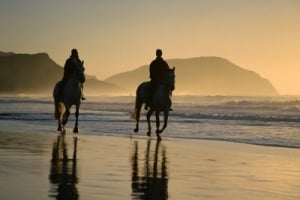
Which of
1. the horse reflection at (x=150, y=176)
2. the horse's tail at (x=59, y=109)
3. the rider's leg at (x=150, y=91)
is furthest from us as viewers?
the horse's tail at (x=59, y=109)

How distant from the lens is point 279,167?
39.2 feet

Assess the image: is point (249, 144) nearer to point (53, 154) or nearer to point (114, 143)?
point (114, 143)

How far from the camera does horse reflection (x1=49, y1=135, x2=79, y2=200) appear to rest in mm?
7907

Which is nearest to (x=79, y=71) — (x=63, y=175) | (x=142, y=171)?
(x=142, y=171)

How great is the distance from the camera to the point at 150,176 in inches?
396

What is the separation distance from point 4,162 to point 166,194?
12.5ft

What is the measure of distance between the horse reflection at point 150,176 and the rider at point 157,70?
18.3 ft

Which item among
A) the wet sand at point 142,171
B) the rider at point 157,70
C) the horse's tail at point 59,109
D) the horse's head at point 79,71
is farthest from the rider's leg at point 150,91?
the wet sand at point 142,171

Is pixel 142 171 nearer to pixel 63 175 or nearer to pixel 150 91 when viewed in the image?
pixel 63 175

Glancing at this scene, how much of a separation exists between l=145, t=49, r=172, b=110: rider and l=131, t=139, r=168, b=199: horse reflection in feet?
18.3

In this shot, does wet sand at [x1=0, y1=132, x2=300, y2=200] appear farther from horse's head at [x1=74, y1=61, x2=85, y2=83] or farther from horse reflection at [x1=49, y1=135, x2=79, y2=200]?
horse's head at [x1=74, y1=61, x2=85, y2=83]

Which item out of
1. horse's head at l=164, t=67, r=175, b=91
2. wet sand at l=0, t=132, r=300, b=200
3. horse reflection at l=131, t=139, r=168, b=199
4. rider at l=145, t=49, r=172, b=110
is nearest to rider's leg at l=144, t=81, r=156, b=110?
rider at l=145, t=49, r=172, b=110

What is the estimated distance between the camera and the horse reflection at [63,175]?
791cm

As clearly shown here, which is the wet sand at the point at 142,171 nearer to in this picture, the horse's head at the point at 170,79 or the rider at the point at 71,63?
the horse's head at the point at 170,79
